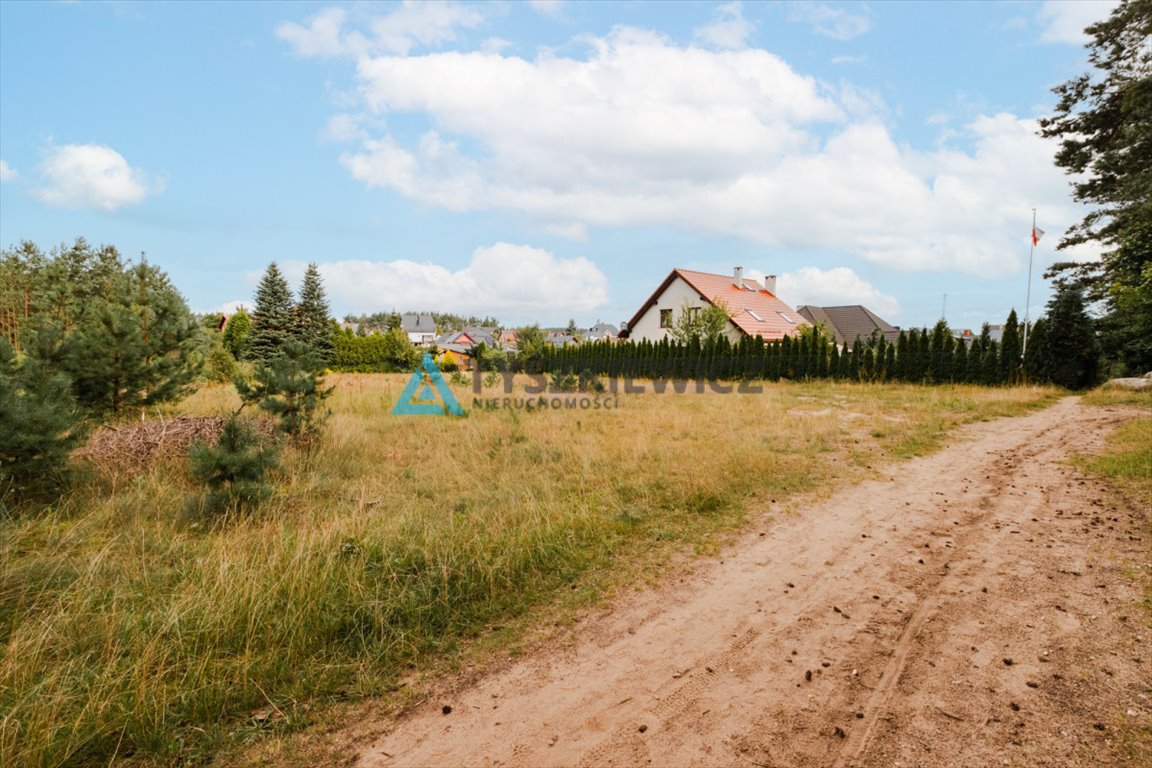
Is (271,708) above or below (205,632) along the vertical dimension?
below

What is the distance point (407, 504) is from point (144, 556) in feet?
7.25

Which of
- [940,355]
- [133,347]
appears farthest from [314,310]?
[940,355]

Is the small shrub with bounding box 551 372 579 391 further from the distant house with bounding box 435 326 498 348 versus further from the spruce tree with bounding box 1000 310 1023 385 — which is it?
the distant house with bounding box 435 326 498 348

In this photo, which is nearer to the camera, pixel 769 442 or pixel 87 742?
pixel 87 742

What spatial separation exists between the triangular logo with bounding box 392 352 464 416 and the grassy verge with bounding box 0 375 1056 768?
4347 millimetres

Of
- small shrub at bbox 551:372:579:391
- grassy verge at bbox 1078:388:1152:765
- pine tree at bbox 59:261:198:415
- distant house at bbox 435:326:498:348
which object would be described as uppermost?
distant house at bbox 435:326:498:348

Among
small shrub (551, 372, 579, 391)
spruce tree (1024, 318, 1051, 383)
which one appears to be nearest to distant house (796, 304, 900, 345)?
spruce tree (1024, 318, 1051, 383)

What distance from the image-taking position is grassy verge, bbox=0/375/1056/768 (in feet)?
8.45

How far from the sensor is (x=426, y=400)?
13.7m

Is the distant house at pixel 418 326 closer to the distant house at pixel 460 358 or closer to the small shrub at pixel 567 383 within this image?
the distant house at pixel 460 358

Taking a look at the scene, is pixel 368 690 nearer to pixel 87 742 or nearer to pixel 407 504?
pixel 87 742

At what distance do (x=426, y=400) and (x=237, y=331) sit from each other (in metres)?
32.3

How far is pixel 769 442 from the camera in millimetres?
9047

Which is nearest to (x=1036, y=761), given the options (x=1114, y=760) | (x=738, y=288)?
(x=1114, y=760)
